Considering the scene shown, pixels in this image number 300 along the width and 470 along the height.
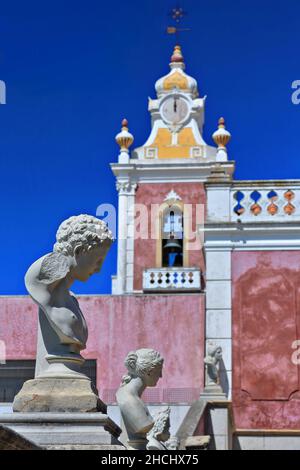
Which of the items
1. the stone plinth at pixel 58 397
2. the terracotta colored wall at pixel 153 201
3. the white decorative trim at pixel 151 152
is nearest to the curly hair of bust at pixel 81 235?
the stone plinth at pixel 58 397

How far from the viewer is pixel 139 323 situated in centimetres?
1645

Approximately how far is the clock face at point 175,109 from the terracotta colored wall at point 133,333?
1512 cm

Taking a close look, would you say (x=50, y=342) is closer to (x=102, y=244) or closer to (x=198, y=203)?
(x=102, y=244)

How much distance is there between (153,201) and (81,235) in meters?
22.3

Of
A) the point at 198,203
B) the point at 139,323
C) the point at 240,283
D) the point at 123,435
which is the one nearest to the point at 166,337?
the point at 139,323

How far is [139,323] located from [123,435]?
358 inches

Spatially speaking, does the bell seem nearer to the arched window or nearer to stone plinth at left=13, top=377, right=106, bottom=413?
the arched window

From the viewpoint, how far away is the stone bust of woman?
23.7ft

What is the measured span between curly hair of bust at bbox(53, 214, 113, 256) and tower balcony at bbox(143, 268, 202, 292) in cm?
1574

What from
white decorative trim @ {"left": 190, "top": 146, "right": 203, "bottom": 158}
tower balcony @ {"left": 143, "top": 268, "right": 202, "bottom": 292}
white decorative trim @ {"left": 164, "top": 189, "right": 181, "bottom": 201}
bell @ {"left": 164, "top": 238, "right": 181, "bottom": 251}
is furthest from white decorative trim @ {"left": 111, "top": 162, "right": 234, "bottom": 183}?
tower balcony @ {"left": 143, "top": 268, "right": 202, "bottom": 292}

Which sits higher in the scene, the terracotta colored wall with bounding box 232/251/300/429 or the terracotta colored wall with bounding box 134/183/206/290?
the terracotta colored wall with bounding box 134/183/206/290

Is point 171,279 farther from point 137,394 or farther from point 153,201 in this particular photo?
point 137,394

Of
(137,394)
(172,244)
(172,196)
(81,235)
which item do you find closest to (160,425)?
(137,394)

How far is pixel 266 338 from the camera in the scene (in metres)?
15.9
